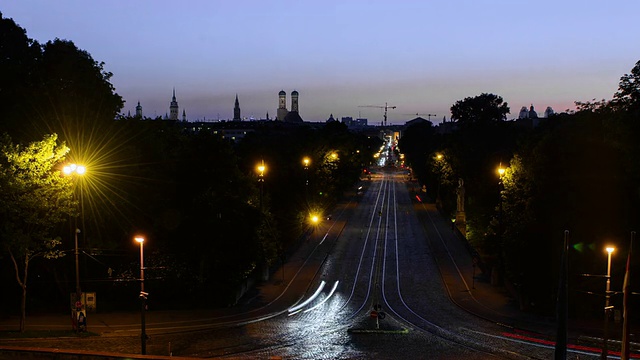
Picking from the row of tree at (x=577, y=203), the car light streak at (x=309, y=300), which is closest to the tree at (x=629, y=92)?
the row of tree at (x=577, y=203)

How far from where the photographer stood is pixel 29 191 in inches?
1128

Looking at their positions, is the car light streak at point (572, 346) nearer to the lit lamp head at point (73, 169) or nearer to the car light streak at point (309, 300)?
the car light streak at point (309, 300)

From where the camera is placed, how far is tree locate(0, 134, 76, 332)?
2750 centimetres

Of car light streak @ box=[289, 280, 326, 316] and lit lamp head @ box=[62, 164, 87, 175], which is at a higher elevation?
lit lamp head @ box=[62, 164, 87, 175]

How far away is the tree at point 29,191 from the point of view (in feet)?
90.2

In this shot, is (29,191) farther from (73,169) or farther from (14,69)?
(14,69)

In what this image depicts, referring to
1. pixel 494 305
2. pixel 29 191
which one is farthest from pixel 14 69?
pixel 494 305

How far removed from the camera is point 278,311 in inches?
1436

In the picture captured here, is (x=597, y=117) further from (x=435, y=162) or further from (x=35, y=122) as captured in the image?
(x=435, y=162)

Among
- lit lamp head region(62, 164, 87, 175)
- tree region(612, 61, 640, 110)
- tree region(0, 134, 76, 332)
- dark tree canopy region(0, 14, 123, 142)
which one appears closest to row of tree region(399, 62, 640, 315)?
tree region(612, 61, 640, 110)

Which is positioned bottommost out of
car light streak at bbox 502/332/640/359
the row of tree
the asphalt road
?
the asphalt road

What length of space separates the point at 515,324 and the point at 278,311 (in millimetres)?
13035

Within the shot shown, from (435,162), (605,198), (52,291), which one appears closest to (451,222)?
(435,162)

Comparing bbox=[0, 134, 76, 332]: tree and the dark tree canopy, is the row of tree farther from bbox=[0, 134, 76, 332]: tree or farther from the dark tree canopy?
the dark tree canopy
